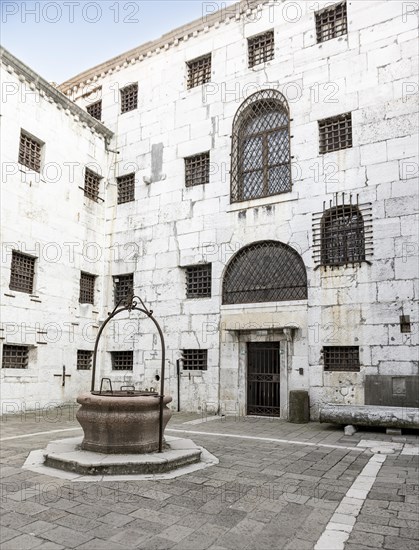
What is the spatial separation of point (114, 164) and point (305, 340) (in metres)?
9.48

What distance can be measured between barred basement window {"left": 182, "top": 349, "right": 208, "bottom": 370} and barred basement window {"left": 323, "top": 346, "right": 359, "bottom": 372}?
3575mm

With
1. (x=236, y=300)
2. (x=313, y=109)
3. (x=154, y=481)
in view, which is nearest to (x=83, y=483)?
(x=154, y=481)

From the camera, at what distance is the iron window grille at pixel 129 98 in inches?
659

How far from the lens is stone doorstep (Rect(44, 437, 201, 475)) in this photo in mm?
5770

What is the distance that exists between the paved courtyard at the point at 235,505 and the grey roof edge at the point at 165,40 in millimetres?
13488

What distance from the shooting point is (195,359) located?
13.8m

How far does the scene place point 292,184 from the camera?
13008mm

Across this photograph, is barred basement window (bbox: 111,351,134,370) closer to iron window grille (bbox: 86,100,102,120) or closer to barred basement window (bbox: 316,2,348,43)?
iron window grille (bbox: 86,100,102,120)

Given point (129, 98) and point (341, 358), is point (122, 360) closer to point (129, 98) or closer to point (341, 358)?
point (341, 358)

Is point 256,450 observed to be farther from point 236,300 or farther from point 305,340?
point 236,300

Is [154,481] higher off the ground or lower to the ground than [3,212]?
lower

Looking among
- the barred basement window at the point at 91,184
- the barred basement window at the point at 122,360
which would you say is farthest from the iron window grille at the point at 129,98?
the barred basement window at the point at 122,360

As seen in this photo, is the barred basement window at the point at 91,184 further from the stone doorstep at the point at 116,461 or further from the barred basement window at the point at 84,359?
the stone doorstep at the point at 116,461

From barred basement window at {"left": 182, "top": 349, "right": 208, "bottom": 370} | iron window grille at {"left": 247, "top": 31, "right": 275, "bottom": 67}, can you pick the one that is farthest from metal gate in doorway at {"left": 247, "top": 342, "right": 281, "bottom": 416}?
iron window grille at {"left": 247, "top": 31, "right": 275, "bottom": 67}
